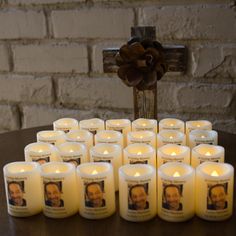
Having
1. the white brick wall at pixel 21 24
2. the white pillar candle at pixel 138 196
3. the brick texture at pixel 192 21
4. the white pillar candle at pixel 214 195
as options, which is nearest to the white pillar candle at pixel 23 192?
the white pillar candle at pixel 138 196

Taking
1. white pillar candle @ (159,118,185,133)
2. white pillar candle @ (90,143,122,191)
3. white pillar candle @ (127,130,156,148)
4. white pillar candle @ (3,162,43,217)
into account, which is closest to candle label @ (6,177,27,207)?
white pillar candle @ (3,162,43,217)

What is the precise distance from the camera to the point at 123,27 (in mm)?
1296

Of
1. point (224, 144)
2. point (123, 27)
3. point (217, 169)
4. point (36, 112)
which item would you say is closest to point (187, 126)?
point (224, 144)

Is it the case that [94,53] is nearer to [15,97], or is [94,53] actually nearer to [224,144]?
Answer: [15,97]

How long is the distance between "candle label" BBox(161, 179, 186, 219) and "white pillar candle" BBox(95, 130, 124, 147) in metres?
0.19

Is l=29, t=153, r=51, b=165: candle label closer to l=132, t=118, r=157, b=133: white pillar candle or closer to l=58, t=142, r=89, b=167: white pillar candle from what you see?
l=58, t=142, r=89, b=167: white pillar candle

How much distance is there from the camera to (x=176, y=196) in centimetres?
65

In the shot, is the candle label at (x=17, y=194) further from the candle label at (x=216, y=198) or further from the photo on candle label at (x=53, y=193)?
the candle label at (x=216, y=198)

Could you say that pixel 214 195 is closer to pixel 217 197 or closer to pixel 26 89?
pixel 217 197

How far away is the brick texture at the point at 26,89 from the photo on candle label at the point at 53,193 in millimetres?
802

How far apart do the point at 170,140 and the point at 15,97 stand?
2.70ft

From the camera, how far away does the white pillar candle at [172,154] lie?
732 mm

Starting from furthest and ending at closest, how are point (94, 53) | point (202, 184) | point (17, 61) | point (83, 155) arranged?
point (17, 61) < point (94, 53) < point (83, 155) < point (202, 184)

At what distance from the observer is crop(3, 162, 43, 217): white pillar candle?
0.68 m
